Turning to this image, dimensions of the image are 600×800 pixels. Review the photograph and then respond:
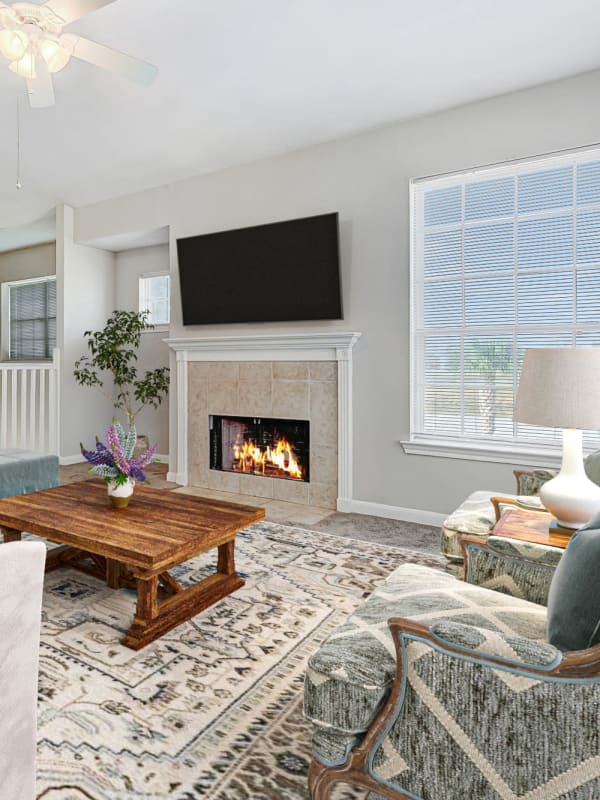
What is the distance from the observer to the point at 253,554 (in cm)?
306

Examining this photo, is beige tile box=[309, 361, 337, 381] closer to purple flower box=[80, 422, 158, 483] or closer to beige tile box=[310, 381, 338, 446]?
beige tile box=[310, 381, 338, 446]

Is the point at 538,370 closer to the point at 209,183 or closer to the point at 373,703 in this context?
the point at 373,703

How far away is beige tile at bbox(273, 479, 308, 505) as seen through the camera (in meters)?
4.30

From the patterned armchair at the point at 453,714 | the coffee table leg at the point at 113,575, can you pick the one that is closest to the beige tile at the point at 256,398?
the coffee table leg at the point at 113,575

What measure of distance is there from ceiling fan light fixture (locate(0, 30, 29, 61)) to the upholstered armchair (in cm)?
263

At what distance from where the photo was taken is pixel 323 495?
4207mm

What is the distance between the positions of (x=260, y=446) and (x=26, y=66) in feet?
10.2

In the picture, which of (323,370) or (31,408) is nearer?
(323,370)

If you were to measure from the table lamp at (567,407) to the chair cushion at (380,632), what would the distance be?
50cm

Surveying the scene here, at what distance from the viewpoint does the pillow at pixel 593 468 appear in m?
2.30

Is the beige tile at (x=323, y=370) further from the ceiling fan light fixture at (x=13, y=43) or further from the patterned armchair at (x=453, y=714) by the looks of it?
the patterned armchair at (x=453, y=714)

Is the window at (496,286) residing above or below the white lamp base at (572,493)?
above

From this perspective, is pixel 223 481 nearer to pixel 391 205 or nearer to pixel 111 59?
pixel 391 205

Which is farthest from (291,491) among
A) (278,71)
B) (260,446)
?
(278,71)
